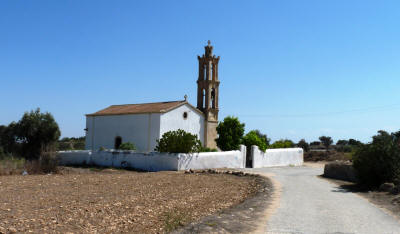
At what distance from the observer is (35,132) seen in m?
30.1

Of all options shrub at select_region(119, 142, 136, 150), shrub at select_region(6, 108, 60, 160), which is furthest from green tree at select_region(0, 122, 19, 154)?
shrub at select_region(119, 142, 136, 150)

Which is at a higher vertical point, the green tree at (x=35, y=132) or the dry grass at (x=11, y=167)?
the green tree at (x=35, y=132)

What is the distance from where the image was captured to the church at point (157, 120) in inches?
1273

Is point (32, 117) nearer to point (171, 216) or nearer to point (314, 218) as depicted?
point (171, 216)

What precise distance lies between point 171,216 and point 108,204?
2.56m

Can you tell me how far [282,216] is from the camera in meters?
9.91

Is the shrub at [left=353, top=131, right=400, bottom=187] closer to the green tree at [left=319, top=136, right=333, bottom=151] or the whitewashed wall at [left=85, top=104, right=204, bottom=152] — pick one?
the whitewashed wall at [left=85, top=104, right=204, bottom=152]

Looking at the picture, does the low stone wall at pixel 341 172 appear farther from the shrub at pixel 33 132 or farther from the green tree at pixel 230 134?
the shrub at pixel 33 132

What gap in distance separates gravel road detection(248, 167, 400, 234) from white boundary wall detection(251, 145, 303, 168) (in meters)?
15.0

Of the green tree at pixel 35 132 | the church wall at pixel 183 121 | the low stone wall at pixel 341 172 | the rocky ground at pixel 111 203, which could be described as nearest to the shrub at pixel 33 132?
the green tree at pixel 35 132

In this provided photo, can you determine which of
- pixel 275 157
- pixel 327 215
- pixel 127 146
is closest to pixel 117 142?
pixel 127 146

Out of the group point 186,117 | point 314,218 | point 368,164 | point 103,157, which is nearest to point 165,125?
point 186,117

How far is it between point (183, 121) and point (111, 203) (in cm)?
2267

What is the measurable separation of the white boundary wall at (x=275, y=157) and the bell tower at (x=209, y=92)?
250 inches
